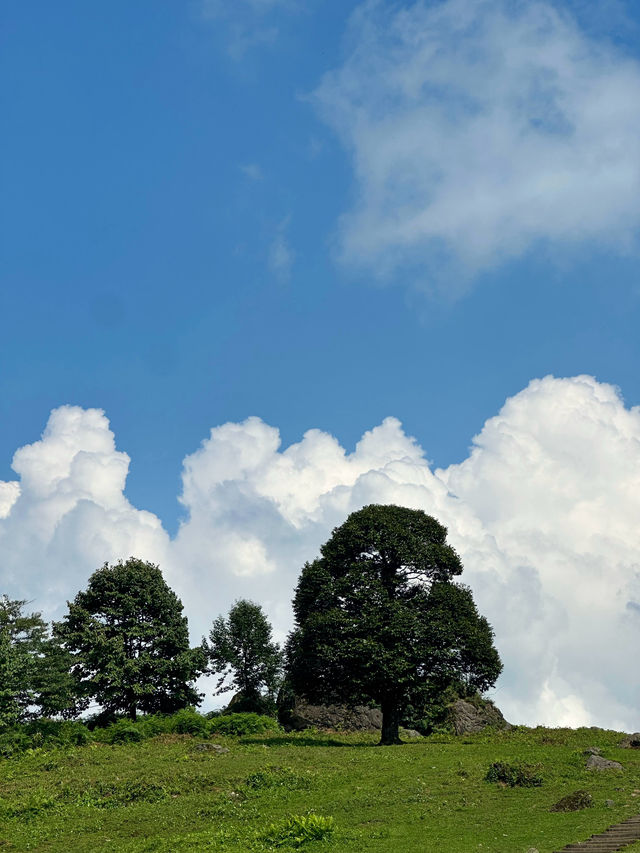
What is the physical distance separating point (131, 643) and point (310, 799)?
37.1 m

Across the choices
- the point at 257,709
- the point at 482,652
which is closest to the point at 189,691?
the point at 257,709

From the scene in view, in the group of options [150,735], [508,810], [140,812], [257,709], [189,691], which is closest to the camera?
[508,810]

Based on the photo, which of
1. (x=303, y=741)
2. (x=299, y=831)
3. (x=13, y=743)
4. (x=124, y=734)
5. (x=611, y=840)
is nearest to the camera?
(x=611, y=840)

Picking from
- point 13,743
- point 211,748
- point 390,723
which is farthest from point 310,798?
point 13,743

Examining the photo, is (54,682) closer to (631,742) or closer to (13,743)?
(13,743)

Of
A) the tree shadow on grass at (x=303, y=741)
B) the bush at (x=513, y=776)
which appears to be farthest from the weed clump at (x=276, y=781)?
the tree shadow on grass at (x=303, y=741)

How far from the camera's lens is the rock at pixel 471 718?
60.3m

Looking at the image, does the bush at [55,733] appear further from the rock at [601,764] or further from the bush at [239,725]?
the rock at [601,764]

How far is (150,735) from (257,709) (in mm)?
21972

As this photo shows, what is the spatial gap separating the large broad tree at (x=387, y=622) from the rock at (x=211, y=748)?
26.3ft

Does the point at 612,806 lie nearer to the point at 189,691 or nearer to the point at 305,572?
the point at 305,572

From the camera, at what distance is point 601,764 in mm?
37344

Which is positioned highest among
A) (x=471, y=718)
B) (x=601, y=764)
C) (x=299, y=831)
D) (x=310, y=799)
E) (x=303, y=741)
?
(x=471, y=718)

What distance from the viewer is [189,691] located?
67188 mm
